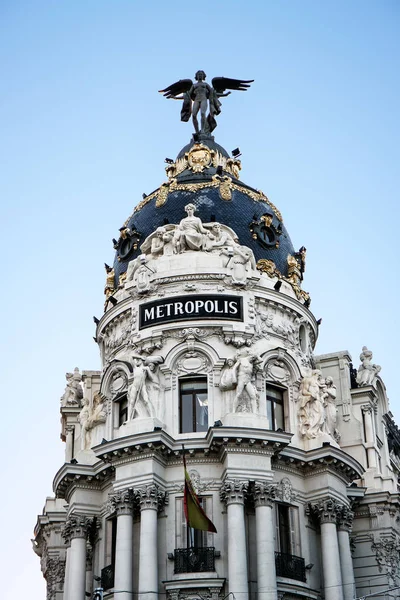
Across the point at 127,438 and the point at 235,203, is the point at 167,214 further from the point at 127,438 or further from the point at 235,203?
the point at 127,438

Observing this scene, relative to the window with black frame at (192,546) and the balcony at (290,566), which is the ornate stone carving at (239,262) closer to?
the window with black frame at (192,546)

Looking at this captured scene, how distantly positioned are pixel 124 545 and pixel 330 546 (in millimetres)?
7893

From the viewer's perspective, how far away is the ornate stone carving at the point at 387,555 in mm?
42375

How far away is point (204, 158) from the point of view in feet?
156

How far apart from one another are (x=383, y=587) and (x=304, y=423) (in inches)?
310

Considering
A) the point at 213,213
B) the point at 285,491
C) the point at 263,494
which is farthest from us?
the point at 213,213

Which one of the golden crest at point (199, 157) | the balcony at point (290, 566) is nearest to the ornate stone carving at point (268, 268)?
the golden crest at point (199, 157)

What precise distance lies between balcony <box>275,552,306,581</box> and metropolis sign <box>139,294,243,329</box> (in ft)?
31.5

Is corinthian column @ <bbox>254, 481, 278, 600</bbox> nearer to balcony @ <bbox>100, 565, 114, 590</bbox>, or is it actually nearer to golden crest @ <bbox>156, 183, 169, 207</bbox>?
balcony @ <bbox>100, 565, 114, 590</bbox>

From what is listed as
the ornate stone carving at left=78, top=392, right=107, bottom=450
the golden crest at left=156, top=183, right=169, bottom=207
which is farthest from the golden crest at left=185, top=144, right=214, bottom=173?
the ornate stone carving at left=78, top=392, right=107, bottom=450

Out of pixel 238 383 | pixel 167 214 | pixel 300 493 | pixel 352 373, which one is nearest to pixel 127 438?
pixel 238 383

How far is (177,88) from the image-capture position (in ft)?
174

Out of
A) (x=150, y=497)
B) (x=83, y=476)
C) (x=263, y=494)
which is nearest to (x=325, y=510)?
(x=263, y=494)

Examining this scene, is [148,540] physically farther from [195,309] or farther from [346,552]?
[195,309]
